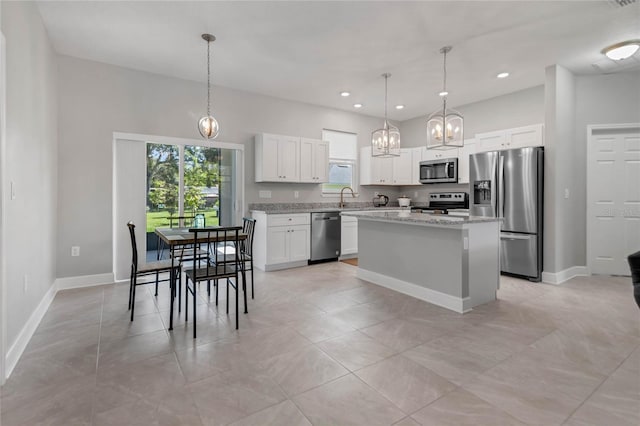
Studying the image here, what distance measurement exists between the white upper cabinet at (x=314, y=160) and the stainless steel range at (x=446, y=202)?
208cm

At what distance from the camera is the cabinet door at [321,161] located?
564 cm

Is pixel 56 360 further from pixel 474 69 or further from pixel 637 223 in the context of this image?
pixel 637 223

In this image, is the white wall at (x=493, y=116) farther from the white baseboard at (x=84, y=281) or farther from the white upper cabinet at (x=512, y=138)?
the white baseboard at (x=84, y=281)

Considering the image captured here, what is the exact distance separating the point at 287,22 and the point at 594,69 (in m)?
4.17

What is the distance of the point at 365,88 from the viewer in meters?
5.04

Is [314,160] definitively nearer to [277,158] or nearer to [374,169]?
[277,158]

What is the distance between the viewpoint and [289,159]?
17.5 feet

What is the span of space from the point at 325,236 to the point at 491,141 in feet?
10.0

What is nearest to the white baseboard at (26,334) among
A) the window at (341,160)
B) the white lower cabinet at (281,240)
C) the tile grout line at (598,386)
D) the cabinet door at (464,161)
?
the white lower cabinet at (281,240)

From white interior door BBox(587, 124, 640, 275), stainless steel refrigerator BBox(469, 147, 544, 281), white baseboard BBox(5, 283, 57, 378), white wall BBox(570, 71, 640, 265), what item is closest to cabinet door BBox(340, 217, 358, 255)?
stainless steel refrigerator BBox(469, 147, 544, 281)

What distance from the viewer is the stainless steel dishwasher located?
5270mm

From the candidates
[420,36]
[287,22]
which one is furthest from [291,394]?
[420,36]

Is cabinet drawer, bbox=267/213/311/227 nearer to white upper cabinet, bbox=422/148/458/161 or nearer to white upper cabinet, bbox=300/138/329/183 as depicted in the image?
white upper cabinet, bbox=300/138/329/183

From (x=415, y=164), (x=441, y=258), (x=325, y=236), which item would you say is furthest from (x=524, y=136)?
(x=325, y=236)
